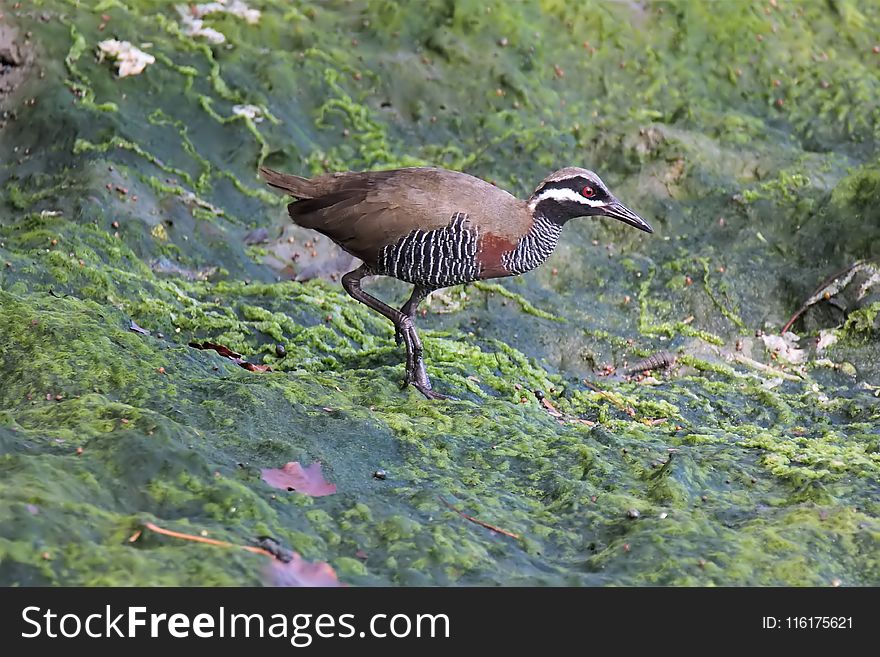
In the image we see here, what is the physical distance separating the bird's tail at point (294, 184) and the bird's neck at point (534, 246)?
4.64 ft

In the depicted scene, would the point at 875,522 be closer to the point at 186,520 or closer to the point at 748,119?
the point at 186,520

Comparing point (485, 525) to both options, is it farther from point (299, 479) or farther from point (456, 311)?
point (456, 311)

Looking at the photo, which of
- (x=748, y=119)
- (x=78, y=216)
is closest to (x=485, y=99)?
(x=748, y=119)

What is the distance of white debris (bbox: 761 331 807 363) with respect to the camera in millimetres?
9086

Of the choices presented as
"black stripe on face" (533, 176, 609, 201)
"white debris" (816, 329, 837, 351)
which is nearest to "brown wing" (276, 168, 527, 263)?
"black stripe on face" (533, 176, 609, 201)

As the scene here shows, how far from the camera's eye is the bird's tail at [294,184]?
7.62 meters

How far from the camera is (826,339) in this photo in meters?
9.14

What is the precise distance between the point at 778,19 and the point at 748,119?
2051 mm

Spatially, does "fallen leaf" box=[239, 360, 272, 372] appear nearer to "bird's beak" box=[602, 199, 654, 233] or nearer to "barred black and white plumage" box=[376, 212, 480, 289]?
"barred black and white plumage" box=[376, 212, 480, 289]

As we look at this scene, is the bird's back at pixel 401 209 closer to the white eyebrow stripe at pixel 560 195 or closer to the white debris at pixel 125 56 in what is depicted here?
the white eyebrow stripe at pixel 560 195

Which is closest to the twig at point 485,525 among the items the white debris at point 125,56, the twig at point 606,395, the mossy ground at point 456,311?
the mossy ground at point 456,311

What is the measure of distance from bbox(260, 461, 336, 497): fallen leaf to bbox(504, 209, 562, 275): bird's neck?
2.56 m

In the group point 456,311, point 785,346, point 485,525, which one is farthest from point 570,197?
point 485,525

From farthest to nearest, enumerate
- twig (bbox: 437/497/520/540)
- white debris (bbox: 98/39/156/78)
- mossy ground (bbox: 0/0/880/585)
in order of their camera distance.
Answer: white debris (bbox: 98/39/156/78), twig (bbox: 437/497/520/540), mossy ground (bbox: 0/0/880/585)
